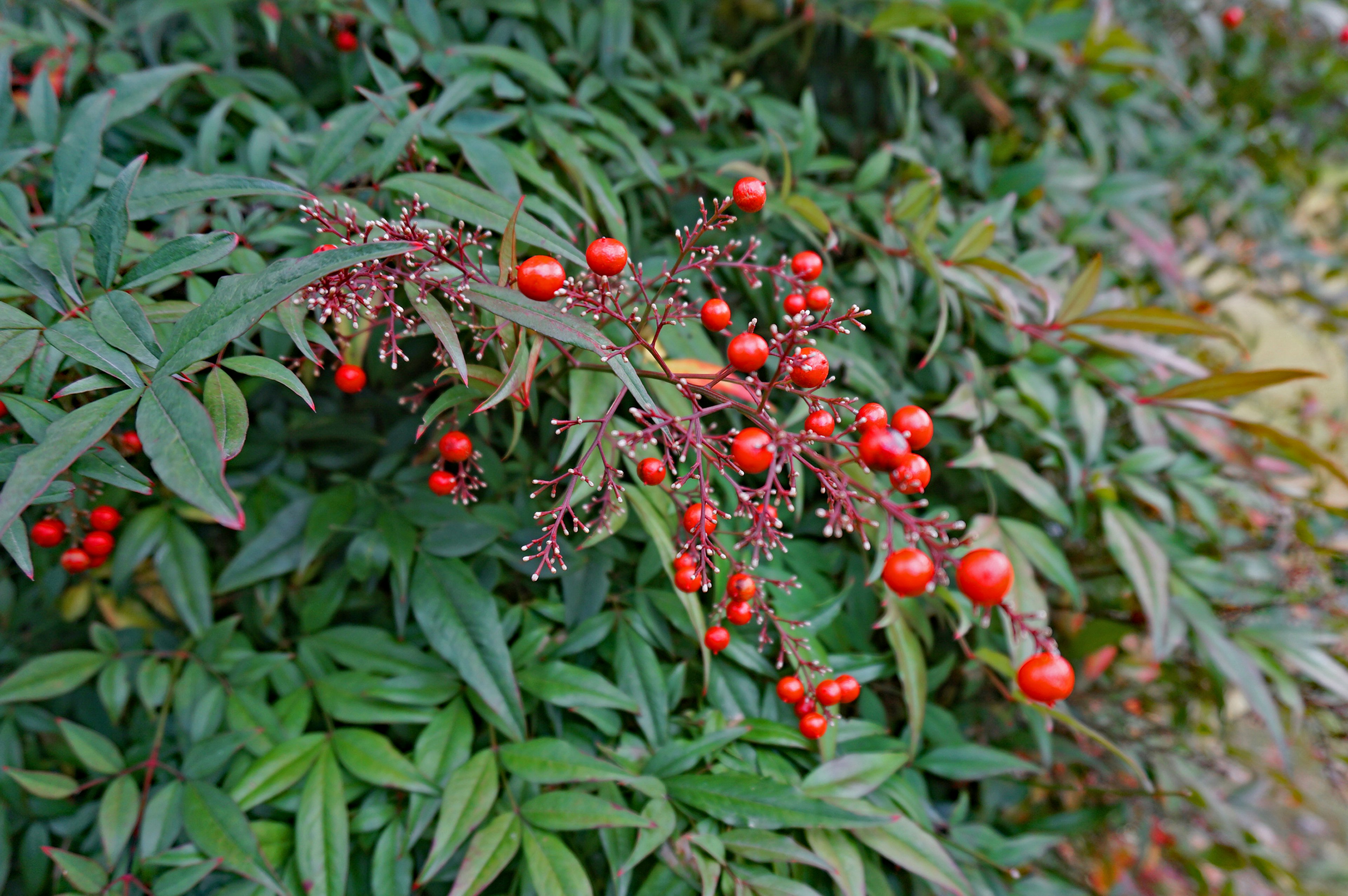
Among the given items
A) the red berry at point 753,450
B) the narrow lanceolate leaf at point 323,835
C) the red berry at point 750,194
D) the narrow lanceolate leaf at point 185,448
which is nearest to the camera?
the narrow lanceolate leaf at point 185,448

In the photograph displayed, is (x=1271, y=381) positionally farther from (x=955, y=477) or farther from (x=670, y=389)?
(x=670, y=389)

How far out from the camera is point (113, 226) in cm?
54

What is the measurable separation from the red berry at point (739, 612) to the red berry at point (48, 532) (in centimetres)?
65

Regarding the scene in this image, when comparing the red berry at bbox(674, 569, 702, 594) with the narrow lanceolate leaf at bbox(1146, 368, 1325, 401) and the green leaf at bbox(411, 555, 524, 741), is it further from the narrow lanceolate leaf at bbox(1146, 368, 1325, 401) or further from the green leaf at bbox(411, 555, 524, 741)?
the narrow lanceolate leaf at bbox(1146, 368, 1325, 401)

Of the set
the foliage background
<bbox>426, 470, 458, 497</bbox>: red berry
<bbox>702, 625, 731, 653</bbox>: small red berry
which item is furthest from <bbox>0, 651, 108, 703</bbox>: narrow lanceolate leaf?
<bbox>702, 625, 731, 653</bbox>: small red berry

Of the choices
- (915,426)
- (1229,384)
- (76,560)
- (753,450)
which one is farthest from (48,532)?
(1229,384)

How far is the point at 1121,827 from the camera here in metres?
1.15

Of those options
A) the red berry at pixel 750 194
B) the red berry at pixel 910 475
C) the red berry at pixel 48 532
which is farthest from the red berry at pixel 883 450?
the red berry at pixel 48 532

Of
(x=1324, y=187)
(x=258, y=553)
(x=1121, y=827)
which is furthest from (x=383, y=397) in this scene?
(x=1324, y=187)

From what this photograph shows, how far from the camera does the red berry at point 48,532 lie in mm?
678

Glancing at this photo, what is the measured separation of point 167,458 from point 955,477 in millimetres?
914

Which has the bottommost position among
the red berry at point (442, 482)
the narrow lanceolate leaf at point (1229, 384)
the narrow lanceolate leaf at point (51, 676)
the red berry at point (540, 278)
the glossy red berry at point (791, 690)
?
the narrow lanceolate leaf at point (51, 676)

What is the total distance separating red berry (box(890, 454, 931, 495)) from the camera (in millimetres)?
458

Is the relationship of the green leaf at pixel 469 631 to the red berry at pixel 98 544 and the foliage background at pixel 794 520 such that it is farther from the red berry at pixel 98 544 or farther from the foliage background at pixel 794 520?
the red berry at pixel 98 544
